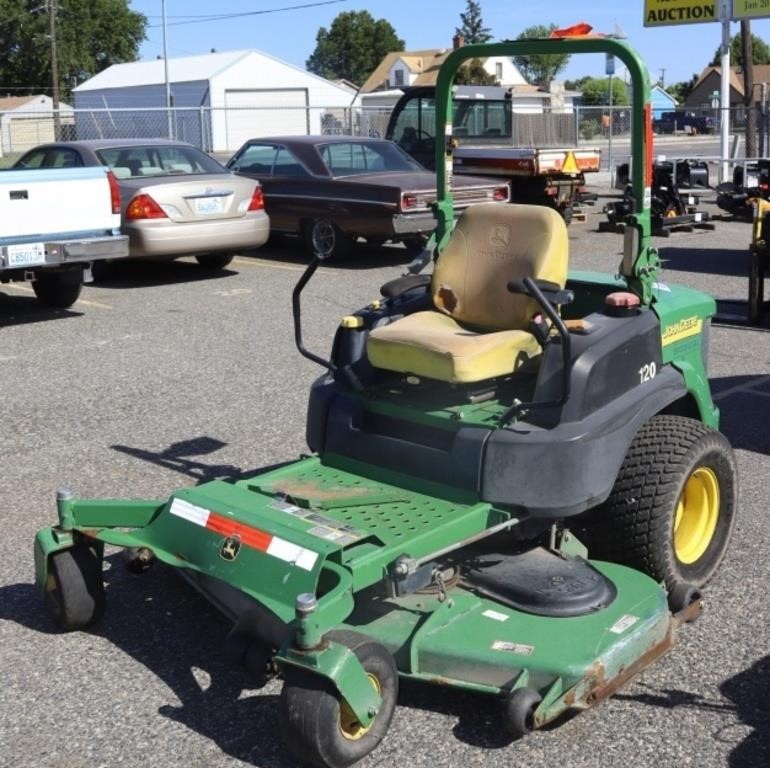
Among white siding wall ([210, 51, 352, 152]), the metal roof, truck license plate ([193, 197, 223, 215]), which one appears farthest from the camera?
the metal roof

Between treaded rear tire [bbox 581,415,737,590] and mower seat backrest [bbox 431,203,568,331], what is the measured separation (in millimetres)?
727

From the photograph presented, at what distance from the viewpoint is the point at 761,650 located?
4180 millimetres

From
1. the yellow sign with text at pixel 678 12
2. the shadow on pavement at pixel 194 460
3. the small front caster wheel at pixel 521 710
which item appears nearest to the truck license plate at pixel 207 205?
the shadow on pavement at pixel 194 460

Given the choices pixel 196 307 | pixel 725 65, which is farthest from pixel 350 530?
pixel 725 65

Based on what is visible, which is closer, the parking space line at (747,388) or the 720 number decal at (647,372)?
the 720 number decal at (647,372)

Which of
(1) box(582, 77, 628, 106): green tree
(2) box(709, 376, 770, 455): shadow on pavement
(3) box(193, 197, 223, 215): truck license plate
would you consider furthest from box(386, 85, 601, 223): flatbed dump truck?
(1) box(582, 77, 628, 106): green tree

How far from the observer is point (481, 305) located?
4953mm

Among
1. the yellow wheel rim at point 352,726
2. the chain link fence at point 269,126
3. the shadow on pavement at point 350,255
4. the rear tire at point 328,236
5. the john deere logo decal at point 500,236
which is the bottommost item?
the yellow wheel rim at point 352,726

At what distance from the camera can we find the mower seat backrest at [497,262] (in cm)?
477

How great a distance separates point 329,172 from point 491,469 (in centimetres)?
1000

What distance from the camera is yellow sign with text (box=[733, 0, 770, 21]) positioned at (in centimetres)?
2134

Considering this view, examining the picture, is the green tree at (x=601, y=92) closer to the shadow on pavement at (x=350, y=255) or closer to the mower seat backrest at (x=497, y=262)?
the shadow on pavement at (x=350, y=255)

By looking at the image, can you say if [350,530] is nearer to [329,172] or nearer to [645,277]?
[645,277]

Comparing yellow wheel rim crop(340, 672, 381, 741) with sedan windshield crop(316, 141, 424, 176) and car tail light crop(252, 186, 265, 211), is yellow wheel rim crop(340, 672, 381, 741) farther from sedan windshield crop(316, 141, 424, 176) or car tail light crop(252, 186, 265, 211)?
sedan windshield crop(316, 141, 424, 176)
